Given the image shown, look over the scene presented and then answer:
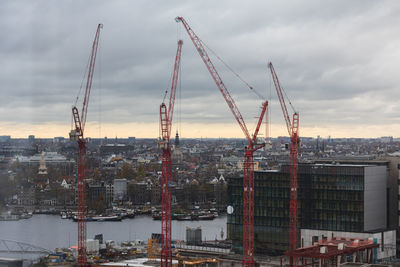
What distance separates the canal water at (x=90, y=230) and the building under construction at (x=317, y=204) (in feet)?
22.4

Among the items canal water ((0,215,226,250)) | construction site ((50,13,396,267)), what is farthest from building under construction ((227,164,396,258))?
canal water ((0,215,226,250))

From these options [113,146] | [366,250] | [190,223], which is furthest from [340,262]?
[113,146]

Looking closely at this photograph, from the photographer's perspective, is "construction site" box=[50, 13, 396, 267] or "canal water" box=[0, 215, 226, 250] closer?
"construction site" box=[50, 13, 396, 267]

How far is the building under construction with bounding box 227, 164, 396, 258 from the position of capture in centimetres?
1595

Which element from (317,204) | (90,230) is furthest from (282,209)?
(90,230)

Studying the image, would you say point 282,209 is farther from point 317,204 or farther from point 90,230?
point 90,230

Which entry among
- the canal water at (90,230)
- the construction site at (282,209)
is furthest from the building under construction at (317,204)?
the canal water at (90,230)

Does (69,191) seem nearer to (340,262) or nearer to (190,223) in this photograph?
(190,223)

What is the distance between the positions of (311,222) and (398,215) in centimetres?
198

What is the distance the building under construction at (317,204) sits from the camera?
52.3 ft

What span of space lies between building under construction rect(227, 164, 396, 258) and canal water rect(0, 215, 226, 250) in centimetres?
682

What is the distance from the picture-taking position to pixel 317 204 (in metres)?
16.5

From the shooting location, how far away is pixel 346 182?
16.1 metres

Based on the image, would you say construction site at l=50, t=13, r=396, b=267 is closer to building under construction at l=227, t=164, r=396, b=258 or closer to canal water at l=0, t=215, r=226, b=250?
building under construction at l=227, t=164, r=396, b=258
